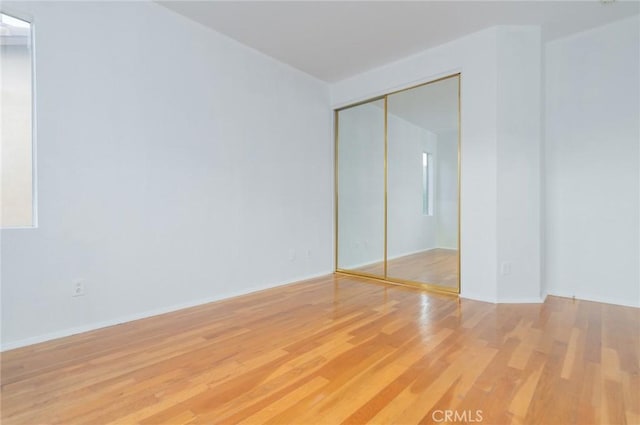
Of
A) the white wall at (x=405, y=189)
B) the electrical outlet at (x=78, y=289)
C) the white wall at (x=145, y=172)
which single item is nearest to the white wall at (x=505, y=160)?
the white wall at (x=405, y=189)

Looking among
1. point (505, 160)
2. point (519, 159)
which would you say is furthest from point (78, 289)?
point (519, 159)

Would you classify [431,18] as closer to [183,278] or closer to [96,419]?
[183,278]

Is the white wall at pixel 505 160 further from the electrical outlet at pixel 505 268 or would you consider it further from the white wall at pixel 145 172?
the white wall at pixel 145 172

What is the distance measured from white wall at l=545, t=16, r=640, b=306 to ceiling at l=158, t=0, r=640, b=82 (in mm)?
313

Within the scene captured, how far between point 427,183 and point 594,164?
5.52 ft

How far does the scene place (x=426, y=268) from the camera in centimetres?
406

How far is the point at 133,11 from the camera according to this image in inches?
105

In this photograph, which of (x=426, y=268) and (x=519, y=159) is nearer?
(x=519, y=159)

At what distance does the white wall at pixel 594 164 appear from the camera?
9.95 feet

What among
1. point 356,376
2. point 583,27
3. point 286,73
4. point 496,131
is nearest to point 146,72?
point 286,73

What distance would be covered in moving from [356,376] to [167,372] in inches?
43.8

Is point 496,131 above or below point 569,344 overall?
above

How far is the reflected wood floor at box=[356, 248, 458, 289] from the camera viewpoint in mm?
3588

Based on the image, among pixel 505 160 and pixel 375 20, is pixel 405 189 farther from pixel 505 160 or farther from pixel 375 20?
pixel 375 20
